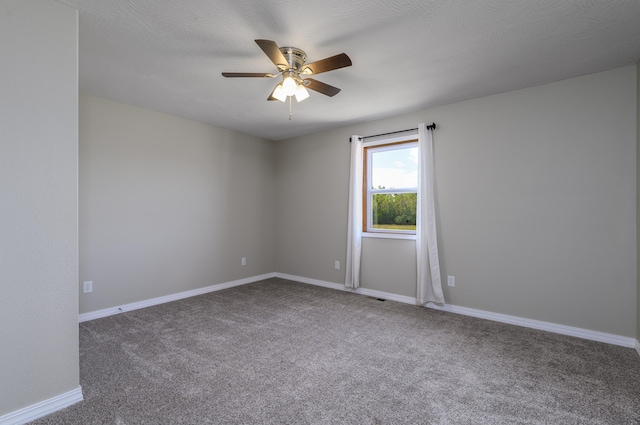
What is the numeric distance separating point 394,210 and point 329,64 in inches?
98.9

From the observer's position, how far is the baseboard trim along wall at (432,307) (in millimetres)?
2722

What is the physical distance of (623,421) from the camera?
1.71 metres

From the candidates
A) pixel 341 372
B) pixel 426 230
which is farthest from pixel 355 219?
pixel 341 372

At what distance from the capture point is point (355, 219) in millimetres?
4301

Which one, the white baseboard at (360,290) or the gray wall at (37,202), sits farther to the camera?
the white baseboard at (360,290)

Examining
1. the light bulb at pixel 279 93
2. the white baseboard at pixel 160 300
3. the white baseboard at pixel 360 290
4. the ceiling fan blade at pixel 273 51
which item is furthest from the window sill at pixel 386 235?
the ceiling fan blade at pixel 273 51

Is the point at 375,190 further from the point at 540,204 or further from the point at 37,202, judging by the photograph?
the point at 37,202

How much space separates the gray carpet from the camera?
5.78ft

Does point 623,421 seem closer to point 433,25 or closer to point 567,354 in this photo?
point 567,354

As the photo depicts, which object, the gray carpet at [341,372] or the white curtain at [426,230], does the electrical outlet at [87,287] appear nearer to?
the gray carpet at [341,372]

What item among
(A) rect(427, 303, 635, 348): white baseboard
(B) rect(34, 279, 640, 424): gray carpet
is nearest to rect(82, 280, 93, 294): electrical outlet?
(B) rect(34, 279, 640, 424): gray carpet

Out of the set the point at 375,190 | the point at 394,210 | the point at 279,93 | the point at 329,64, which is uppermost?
the point at 329,64

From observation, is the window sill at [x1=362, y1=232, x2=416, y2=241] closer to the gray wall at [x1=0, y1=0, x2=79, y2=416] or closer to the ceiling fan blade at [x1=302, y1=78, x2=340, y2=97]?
the ceiling fan blade at [x1=302, y1=78, x2=340, y2=97]

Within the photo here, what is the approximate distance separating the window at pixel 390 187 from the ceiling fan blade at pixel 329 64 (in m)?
2.14
